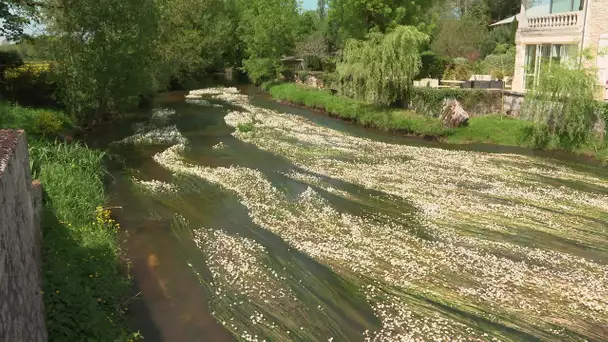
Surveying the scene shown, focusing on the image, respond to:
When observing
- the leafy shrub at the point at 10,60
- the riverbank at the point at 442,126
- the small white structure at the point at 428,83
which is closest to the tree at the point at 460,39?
the small white structure at the point at 428,83

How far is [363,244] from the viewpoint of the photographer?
16.1 m

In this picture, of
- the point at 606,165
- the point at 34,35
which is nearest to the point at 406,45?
the point at 606,165

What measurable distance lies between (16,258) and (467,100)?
3411 cm

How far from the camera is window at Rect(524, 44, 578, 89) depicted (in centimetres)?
3261

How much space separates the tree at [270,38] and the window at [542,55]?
4064 centimetres

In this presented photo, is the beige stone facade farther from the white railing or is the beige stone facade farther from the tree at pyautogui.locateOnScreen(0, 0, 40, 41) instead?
the tree at pyautogui.locateOnScreen(0, 0, 40, 41)

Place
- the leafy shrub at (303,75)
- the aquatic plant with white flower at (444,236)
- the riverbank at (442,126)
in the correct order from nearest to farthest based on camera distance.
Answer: the aquatic plant with white flower at (444,236)
the riverbank at (442,126)
the leafy shrub at (303,75)

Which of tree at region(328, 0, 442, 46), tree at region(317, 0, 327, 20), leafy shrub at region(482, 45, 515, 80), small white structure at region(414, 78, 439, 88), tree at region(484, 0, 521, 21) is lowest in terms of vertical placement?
small white structure at region(414, 78, 439, 88)

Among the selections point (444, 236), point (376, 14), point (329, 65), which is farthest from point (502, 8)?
point (444, 236)

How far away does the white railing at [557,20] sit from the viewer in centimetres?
3188

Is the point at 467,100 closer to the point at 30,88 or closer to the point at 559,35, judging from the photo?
the point at 559,35

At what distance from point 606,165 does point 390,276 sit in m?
19.2

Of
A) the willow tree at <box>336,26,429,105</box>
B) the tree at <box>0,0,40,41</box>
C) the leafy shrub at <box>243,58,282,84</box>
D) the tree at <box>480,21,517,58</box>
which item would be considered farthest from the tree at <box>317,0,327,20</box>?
the tree at <box>0,0,40,41</box>

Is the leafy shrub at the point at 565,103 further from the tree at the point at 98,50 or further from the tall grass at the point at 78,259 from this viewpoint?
the tree at the point at 98,50
